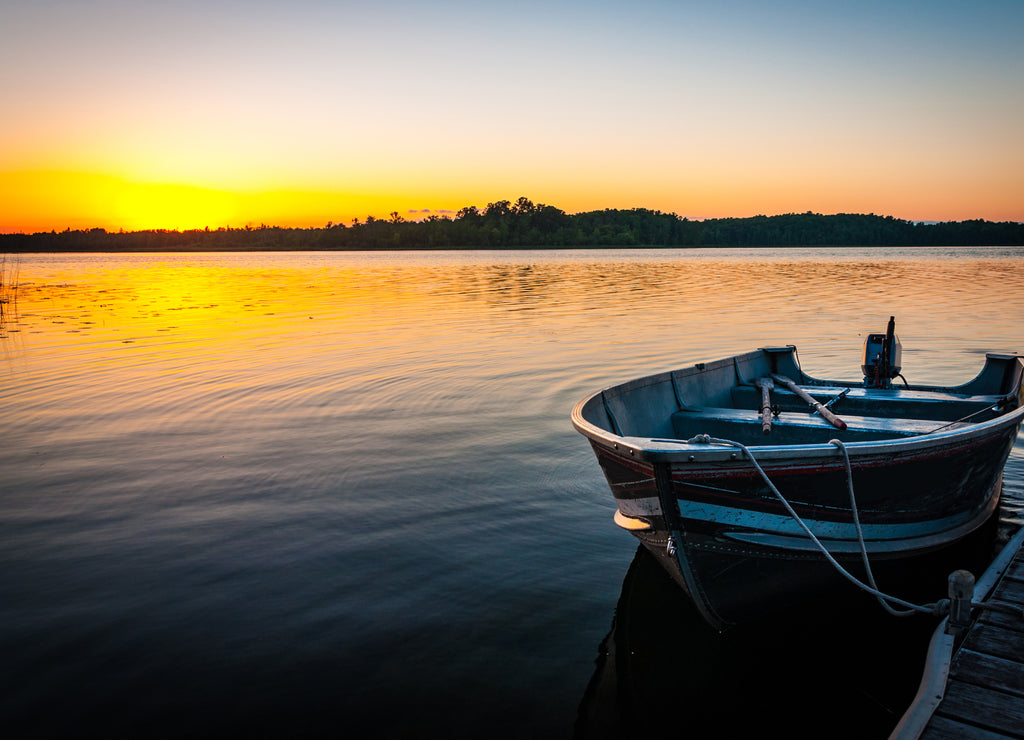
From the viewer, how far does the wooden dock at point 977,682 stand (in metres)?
3.32

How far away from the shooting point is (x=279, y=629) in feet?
16.5

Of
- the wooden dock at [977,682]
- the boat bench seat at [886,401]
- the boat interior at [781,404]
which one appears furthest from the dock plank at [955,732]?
the boat bench seat at [886,401]

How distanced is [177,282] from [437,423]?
131 feet

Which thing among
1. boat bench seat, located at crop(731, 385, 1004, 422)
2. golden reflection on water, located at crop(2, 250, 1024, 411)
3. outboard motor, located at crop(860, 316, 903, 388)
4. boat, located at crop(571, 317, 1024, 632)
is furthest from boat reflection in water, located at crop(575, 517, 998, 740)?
golden reflection on water, located at crop(2, 250, 1024, 411)

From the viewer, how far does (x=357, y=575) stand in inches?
229

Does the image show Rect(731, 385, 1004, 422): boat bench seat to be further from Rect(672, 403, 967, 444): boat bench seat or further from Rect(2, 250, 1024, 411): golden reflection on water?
Rect(2, 250, 1024, 411): golden reflection on water

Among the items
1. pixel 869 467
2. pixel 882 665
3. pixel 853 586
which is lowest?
pixel 882 665

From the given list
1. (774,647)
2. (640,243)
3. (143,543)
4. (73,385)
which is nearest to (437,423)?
(143,543)

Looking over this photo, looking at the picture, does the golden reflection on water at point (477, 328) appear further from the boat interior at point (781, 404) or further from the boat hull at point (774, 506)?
the boat hull at point (774, 506)

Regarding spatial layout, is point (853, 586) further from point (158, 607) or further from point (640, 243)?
point (640, 243)

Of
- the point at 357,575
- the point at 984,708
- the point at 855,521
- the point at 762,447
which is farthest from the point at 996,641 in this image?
the point at 357,575

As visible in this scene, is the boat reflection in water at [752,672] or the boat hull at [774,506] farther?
the boat hull at [774,506]

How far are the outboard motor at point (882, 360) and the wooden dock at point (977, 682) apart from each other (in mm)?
4456

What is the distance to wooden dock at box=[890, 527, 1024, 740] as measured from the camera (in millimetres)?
3324
